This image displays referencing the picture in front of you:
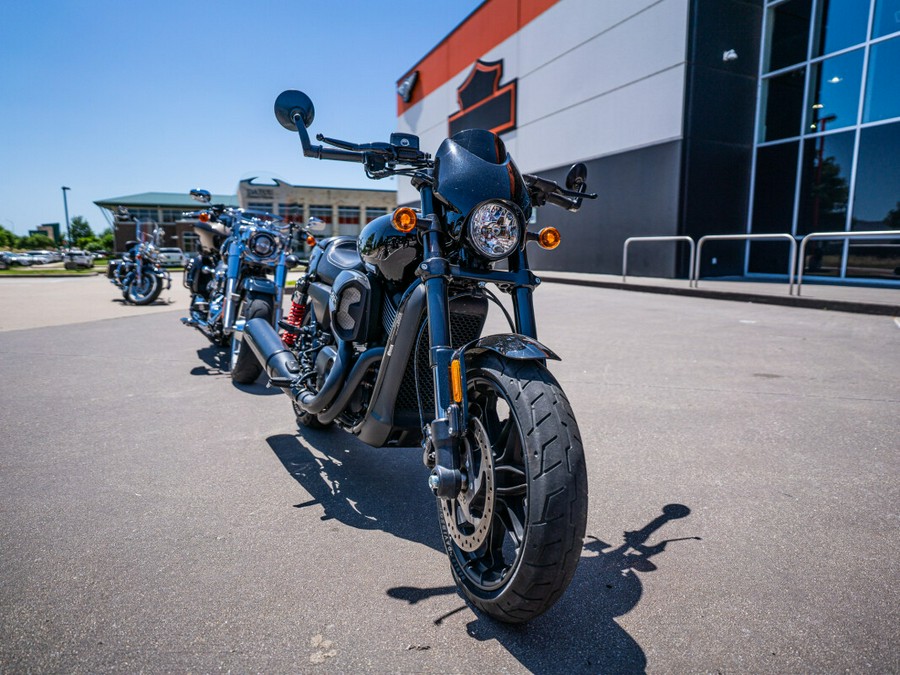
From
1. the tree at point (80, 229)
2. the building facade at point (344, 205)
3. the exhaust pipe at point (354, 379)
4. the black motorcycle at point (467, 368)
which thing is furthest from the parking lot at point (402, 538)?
the tree at point (80, 229)

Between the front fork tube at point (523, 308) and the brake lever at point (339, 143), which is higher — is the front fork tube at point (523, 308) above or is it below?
below

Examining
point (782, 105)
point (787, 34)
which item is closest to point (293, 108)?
point (782, 105)

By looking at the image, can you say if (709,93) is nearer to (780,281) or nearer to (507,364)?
(780,281)

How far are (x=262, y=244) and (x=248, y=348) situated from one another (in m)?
1.32

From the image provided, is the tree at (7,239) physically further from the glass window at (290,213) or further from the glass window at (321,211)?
the glass window at (290,213)

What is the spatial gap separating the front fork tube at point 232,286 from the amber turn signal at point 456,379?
398 centimetres

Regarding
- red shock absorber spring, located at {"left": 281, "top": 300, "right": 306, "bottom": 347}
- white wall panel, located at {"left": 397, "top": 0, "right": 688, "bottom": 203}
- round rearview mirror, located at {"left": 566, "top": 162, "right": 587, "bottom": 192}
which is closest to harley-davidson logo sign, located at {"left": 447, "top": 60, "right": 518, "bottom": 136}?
white wall panel, located at {"left": 397, "top": 0, "right": 688, "bottom": 203}

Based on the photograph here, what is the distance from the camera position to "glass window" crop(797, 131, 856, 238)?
1345 centimetres

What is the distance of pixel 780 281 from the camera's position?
13.6 meters

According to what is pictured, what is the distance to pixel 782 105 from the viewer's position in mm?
14828

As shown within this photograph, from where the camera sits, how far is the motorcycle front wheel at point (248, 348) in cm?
452

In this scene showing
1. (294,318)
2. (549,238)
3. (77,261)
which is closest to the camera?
(549,238)

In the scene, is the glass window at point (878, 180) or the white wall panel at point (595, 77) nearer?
the glass window at point (878, 180)

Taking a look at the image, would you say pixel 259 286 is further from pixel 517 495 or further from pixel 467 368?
pixel 517 495
